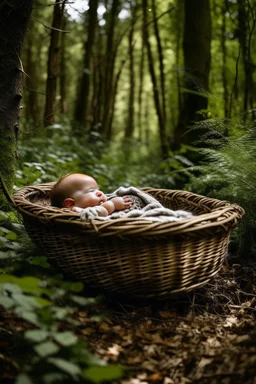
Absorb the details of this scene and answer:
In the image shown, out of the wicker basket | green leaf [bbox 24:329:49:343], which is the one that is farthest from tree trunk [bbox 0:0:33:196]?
green leaf [bbox 24:329:49:343]

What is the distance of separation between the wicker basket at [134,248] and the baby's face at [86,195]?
618mm

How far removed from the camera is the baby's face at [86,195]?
320cm

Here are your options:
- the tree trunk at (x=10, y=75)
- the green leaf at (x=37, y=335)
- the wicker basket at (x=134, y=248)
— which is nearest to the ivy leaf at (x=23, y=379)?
the green leaf at (x=37, y=335)

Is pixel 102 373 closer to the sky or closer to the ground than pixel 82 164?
closer to the ground

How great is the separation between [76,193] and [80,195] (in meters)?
0.03

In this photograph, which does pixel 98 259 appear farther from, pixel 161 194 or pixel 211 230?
pixel 161 194

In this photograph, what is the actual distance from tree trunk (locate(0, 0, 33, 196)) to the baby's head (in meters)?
0.40

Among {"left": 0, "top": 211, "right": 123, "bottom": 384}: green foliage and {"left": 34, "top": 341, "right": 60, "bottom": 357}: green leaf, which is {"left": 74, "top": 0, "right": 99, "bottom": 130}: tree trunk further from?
{"left": 34, "top": 341, "right": 60, "bottom": 357}: green leaf

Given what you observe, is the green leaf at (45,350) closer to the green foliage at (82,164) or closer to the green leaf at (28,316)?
the green leaf at (28,316)

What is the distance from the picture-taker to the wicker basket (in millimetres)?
2289

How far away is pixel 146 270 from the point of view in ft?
7.83

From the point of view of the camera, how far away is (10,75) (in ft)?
10.3

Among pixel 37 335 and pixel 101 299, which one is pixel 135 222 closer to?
pixel 101 299

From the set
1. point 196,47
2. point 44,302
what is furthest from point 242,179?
point 196,47
